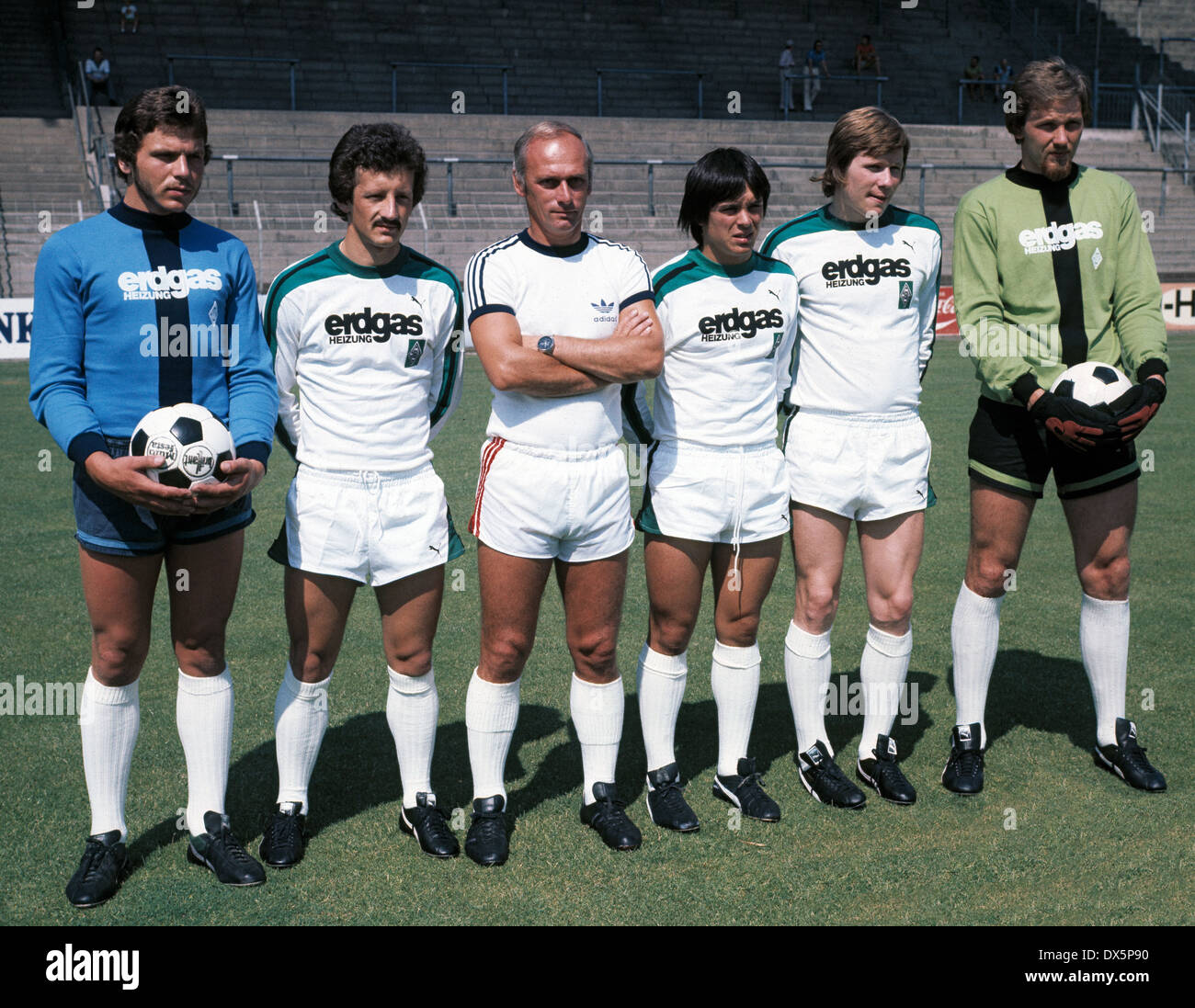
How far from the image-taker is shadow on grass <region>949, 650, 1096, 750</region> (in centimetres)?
529

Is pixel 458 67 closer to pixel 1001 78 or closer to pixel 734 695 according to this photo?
pixel 1001 78

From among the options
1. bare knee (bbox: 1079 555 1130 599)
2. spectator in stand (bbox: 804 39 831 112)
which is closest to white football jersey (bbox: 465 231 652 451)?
bare knee (bbox: 1079 555 1130 599)

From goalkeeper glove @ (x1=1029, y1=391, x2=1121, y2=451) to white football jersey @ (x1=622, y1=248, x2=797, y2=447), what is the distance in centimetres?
96

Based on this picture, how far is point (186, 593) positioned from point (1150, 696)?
3.94 metres

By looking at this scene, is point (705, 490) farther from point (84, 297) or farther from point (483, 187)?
point (483, 187)

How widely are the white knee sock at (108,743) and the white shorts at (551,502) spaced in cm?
122

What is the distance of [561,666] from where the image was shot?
6.10 meters

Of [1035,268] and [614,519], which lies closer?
[614,519]

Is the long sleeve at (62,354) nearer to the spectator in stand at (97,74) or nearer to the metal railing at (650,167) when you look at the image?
the metal railing at (650,167)

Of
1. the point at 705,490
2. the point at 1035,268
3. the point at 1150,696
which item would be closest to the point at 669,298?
the point at 705,490

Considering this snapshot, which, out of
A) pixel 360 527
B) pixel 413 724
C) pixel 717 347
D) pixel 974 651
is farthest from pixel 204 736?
pixel 974 651

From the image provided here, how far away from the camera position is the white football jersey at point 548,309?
159 inches

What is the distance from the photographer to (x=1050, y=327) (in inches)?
182

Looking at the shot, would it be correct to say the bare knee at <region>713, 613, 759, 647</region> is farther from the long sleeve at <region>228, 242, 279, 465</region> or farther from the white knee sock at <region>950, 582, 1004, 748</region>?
the long sleeve at <region>228, 242, 279, 465</region>
